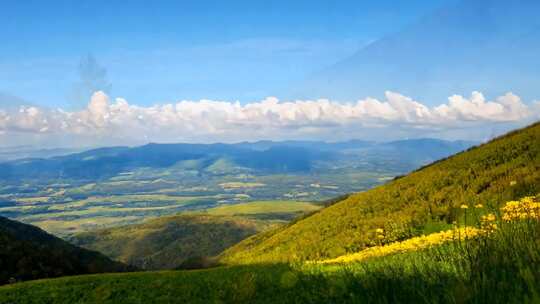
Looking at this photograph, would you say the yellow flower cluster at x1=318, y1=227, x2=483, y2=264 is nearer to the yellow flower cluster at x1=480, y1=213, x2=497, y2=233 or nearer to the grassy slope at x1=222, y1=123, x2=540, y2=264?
the yellow flower cluster at x1=480, y1=213, x2=497, y2=233

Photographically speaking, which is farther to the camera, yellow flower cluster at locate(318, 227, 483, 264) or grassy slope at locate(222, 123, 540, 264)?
grassy slope at locate(222, 123, 540, 264)

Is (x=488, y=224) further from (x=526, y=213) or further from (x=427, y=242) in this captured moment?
(x=427, y=242)

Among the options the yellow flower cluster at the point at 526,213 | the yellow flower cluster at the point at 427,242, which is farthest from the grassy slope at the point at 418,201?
the yellow flower cluster at the point at 526,213

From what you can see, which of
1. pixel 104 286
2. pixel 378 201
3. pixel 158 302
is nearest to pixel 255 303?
pixel 158 302

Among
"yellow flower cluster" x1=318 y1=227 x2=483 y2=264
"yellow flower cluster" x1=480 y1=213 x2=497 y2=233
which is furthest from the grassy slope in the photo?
"yellow flower cluster" x1=480 y1=213 x2=497 y2=233

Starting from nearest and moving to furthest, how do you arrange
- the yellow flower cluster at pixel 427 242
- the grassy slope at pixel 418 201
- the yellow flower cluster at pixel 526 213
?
the yellow flower cluster at pixel 526 213 < the yellow flower cluster at pixel 427 242 < the grassy slope at pixel 418 201

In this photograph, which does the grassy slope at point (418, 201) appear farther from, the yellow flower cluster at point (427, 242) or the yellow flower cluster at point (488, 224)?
the yellow flower cluster at point (488, 224)

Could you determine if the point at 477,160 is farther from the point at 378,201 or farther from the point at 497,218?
the point at 497,218

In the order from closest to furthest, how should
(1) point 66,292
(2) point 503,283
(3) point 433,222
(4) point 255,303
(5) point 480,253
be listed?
(2) point 503,283, (5) point 480,253, (4) point 255,303, (1) point 66,292, (3) point 433,222
